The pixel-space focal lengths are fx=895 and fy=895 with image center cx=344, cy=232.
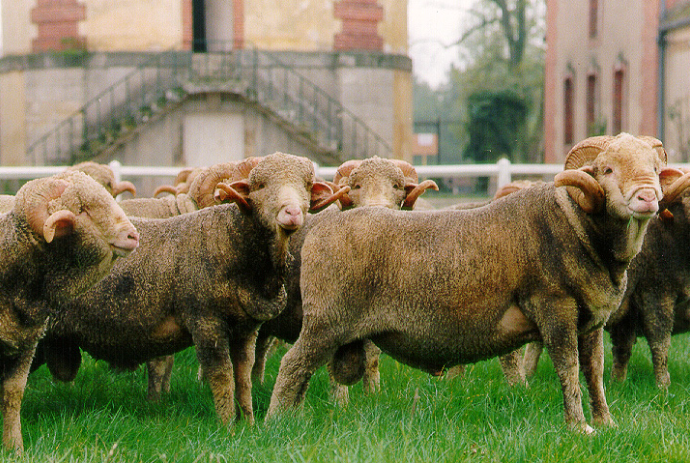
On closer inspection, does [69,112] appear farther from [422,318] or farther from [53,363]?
[422,318]

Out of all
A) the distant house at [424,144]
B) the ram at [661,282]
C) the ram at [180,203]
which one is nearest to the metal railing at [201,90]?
the distant house at [424,144]

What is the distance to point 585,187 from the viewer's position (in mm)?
4707

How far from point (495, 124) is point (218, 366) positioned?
28269 millimetres

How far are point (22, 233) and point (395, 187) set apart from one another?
288cm

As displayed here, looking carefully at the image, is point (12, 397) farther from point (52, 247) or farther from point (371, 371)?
point (371, 371)

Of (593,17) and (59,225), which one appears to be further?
(593,17)

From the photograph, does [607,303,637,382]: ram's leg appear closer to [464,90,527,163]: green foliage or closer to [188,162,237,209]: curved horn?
[188,162,237,209]: curved horn

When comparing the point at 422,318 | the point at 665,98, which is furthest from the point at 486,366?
the point at 665,98

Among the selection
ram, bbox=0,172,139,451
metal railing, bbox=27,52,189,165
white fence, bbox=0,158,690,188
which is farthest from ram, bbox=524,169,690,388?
metal railing, bbox=27,52,189,165

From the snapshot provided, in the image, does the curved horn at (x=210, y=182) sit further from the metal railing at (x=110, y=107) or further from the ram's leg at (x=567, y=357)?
the metal railing at (x=110, y=107)

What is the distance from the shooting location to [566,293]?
190 inches

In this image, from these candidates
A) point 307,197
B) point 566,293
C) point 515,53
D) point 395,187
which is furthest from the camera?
point 515,53

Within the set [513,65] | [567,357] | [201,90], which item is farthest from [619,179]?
[513,65]

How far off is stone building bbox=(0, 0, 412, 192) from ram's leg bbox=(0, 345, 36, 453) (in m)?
17.3
